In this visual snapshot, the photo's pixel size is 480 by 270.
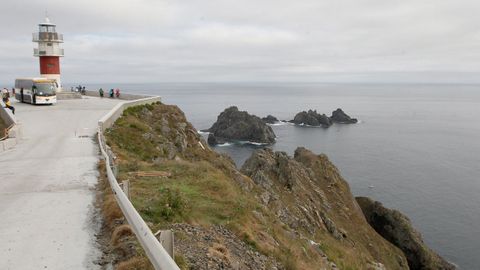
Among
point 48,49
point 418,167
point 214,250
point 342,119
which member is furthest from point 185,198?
point 342,119

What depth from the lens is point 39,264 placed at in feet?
22.7

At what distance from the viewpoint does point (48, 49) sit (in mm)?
52406

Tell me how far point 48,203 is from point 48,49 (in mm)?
47960

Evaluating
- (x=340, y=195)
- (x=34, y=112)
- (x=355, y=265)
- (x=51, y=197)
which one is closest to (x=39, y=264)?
(x=51, y=197)

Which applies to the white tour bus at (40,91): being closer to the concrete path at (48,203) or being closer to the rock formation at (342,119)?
the concrete path at (48,203)

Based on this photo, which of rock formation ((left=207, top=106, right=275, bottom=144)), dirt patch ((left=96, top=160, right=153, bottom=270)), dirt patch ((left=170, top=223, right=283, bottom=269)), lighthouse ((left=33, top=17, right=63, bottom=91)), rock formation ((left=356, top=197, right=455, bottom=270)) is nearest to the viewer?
dirt patch ((left=96, top=160, right=153, bottom=270))

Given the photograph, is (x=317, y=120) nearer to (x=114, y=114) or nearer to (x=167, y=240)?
(x=114, y=114)

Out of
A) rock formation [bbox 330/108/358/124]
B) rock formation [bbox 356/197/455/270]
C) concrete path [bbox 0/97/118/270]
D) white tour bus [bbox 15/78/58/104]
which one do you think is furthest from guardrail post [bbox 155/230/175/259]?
rock formation [bbox 330/108/358/124]

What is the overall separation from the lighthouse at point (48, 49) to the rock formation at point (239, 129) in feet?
166

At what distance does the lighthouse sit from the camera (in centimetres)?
5222

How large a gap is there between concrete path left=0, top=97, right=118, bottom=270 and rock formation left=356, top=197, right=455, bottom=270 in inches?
1234

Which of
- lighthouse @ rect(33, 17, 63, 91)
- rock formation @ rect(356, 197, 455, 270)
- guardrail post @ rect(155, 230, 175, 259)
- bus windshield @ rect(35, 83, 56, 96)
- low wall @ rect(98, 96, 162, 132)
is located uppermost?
lighthouse @ rect(33, 17, 63, 91)

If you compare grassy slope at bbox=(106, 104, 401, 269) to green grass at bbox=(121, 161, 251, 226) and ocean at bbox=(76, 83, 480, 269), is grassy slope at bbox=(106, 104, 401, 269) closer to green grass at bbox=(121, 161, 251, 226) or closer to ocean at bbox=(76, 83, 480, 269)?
green grass at bbox=(121, 161, 251, 226)

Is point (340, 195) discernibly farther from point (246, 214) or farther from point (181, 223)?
point (181, 223)
